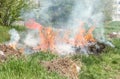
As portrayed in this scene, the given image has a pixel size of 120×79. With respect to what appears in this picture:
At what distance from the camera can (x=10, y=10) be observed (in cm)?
1856

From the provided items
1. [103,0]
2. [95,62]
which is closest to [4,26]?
[95,62]

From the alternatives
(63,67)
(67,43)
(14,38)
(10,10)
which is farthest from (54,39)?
(10,10)

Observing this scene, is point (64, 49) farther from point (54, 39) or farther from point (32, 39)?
point (32, 39)

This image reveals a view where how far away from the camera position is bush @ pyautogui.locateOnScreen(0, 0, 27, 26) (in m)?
18.3

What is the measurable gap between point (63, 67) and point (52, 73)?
952 mm

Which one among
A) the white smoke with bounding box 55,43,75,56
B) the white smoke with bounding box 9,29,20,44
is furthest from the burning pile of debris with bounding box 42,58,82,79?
the white smoke with bounding box 9,29,20,44

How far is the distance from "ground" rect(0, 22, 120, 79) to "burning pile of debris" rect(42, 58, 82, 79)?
271 mm

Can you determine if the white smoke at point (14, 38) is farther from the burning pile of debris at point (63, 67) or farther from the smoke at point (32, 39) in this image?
the burning pile of debris at point (63, 67)

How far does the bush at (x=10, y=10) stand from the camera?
18.3 meters

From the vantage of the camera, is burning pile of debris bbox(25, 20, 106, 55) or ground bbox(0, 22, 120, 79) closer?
ground bbox(0, 22, 120, 79)

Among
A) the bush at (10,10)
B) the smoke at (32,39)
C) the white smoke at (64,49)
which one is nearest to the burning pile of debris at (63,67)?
the white smoke at (64,49)

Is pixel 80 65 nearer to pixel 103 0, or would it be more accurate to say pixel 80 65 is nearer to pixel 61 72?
pixel 61 72

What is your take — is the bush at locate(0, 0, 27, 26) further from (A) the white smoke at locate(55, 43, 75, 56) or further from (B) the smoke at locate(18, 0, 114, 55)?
(A) the white smoke at locate(55, 43, 75, 56)

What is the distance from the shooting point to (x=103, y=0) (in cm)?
4703
